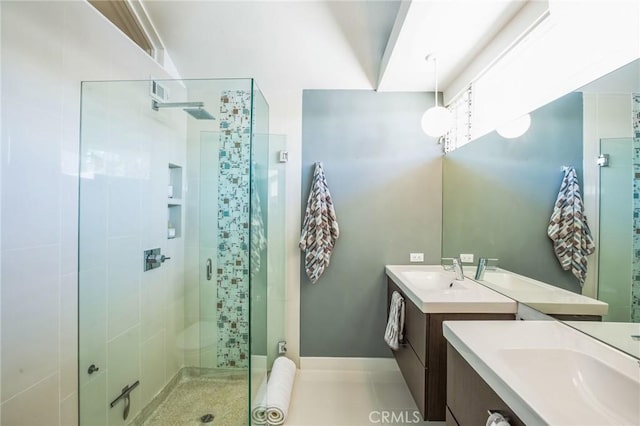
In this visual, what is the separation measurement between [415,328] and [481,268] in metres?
0.65

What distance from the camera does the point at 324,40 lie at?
1.97 metres

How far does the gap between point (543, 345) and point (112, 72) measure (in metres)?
2.44

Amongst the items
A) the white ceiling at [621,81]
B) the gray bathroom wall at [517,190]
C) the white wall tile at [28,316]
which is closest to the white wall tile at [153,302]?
the white wall tile at [28,316]

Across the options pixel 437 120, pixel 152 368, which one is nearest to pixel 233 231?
pixel 152 368

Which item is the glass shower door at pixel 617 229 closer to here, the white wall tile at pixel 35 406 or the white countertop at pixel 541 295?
the white countertop at pixel 541 295

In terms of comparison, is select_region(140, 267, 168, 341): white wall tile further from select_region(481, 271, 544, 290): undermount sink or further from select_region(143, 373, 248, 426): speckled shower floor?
select_region(481, 271, 544, 290): undermount sink

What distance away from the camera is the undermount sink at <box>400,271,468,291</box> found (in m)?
2.02

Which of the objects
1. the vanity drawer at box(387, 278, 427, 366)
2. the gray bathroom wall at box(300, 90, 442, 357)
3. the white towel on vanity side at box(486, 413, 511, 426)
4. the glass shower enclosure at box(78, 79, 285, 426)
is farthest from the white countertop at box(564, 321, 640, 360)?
the glass shower enclosure at box(78, 79, 285, 426)

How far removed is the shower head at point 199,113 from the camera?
1634mm

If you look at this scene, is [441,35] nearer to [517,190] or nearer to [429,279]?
[517,190]

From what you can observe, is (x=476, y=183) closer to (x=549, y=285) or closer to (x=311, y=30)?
(x=549, y=285)

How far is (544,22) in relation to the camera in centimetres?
132

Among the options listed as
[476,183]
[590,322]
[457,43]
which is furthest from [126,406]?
[457,43]

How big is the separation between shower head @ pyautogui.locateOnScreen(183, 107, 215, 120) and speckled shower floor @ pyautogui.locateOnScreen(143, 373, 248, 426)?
1613 millimetres
